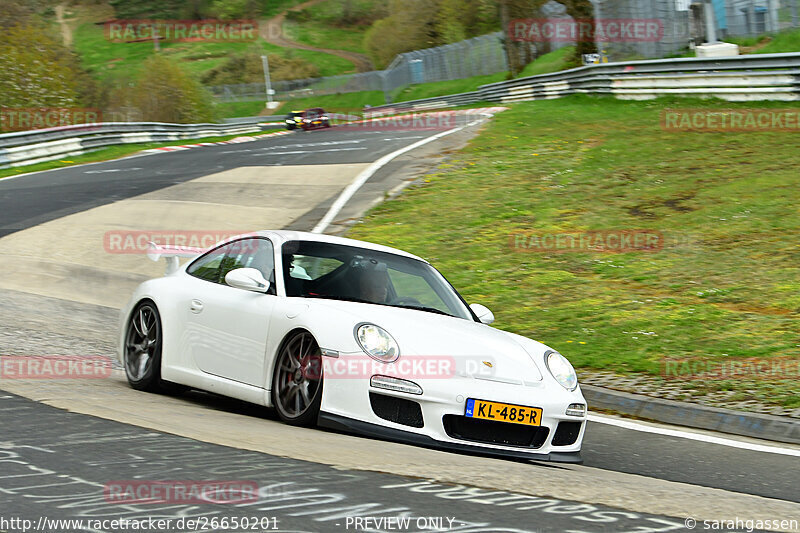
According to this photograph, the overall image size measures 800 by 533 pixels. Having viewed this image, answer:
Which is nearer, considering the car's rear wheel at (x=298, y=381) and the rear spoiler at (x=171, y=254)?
the car's rear wheel at (x=298, y=381)

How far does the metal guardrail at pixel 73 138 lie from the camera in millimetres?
26562

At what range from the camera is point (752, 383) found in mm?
8078

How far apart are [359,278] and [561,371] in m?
1.50

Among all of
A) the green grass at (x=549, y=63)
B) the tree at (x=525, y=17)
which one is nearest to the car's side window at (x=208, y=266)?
the tree at (x=525, y=17)

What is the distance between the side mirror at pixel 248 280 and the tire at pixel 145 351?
3.82ft

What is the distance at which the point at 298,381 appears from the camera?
6.05 meters

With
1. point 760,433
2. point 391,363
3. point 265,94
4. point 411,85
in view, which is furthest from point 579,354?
point 265,94

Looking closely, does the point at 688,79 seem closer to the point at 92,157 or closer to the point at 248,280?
the point at 92,157

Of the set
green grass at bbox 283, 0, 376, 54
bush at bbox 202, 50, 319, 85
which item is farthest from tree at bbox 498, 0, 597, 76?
green grass at bbox 283, 0, 376, 54

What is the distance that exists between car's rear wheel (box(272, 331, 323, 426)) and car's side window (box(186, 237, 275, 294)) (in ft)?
2.51

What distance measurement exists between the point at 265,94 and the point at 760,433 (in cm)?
10213

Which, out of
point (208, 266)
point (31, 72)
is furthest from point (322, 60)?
point (208, 266)

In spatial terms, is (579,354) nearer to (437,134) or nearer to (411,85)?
(437,134)

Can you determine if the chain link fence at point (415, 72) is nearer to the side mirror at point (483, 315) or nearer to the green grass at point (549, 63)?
the green grass at point (549, 63)
